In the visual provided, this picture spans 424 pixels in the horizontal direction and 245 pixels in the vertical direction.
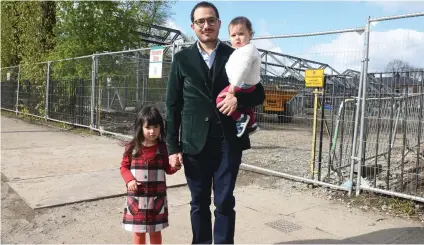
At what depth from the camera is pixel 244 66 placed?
242 centimetres

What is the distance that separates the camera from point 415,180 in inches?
191

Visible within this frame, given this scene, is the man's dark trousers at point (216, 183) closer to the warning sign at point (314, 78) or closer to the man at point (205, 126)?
the man at point (205, 126)

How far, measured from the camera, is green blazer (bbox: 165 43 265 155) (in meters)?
2.68

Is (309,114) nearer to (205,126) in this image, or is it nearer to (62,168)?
(205,126)

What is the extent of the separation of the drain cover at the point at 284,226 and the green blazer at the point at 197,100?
156 centimetres

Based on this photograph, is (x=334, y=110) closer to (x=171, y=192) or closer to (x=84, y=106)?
(x=171, y=192)

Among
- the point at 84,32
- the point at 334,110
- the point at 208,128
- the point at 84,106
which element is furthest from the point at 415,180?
the point at 84,32

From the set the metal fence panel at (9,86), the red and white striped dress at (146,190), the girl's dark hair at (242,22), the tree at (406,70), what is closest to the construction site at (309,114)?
the tree at (406,70)

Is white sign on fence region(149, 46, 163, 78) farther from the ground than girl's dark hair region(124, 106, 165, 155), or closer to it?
farther from the ground

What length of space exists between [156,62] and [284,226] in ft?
15.2

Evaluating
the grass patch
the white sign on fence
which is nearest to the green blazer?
the white sign on fence

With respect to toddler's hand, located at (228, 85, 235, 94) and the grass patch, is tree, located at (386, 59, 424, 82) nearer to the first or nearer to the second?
toddler's hand, located at (228, 85, 235, 94)

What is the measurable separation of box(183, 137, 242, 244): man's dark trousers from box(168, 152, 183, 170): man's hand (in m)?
0.03

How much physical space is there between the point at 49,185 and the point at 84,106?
5.70 meters
